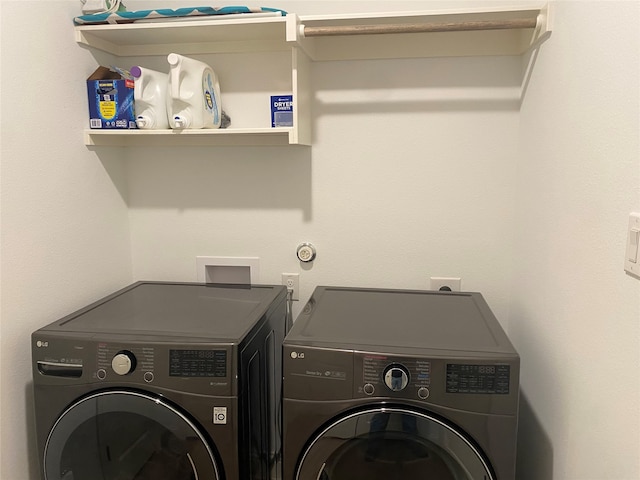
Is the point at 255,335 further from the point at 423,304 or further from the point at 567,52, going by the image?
the point at 567,52

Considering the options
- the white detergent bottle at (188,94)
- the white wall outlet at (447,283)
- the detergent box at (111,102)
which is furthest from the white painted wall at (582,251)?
the detergent box at (111,102)

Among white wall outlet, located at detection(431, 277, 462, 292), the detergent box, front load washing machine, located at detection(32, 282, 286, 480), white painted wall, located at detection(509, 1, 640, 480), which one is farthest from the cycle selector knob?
the detergent box

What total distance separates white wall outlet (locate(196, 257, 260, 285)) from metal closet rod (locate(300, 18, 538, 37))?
0.91 metres

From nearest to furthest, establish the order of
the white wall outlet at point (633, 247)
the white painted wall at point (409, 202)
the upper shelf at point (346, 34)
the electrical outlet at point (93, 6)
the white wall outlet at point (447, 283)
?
the white wall outlet at point (633, 247), the white painted wall at point (409, 202), the upper shelf at point (346, 34), the electrical outlet at point (93, 6), the white wall outlet at point (447, 283)

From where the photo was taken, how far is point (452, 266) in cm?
198

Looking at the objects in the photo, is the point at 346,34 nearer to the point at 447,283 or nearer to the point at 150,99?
the point at 150,99

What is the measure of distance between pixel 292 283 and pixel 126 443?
851mm

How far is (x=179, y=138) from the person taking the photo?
6.70 feet

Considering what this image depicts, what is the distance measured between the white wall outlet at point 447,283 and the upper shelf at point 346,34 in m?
0.83

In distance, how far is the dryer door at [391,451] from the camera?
1.31 meters

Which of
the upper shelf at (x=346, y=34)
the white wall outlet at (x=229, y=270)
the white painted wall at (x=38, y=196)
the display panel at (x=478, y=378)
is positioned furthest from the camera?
the white wall outlet at (x=229, y=270)

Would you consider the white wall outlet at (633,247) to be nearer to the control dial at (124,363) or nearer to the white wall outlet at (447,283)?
the white wall outlet at (447,283)

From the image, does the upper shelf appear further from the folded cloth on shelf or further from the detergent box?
the detergent box

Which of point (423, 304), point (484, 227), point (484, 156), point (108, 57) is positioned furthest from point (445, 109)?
point (108, 57)
